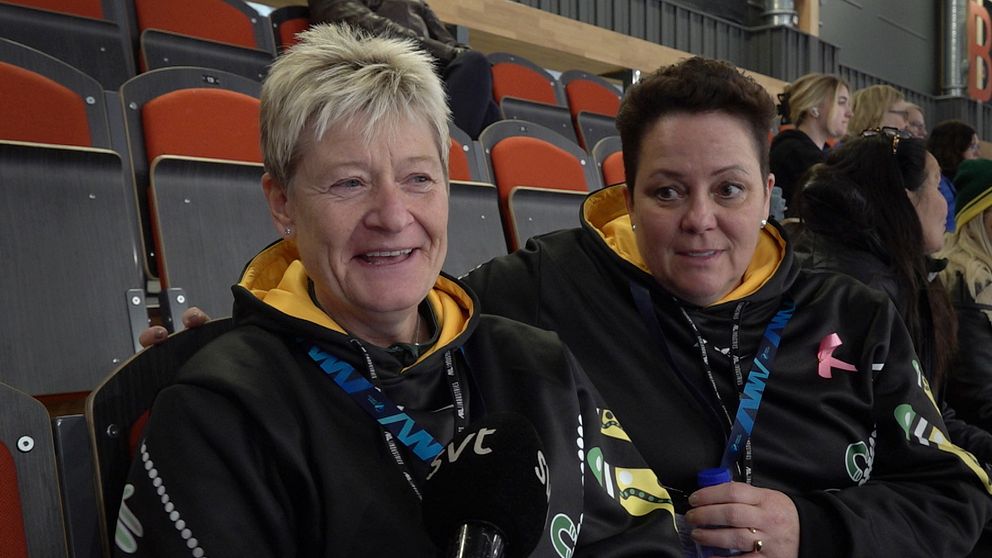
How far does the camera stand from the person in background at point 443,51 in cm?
297

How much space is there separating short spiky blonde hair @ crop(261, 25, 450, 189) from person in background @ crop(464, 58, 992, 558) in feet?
1.29

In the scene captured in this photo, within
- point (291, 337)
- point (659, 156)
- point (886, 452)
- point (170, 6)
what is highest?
point (170, 6)

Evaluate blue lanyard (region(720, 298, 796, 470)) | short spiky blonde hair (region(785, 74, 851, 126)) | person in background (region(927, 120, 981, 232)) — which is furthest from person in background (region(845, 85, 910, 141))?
blue lanyard (region(720, 298, 796, 470))

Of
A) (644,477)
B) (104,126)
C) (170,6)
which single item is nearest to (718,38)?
(170,6)

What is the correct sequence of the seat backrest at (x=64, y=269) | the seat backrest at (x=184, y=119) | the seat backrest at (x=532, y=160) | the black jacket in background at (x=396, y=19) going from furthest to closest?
1. the black jacket in background at (x=396, y=19)
2. the seat backrest at (x=532, y=160)
3. the seat backrest at (x=184, y=119)
4. the seat backrest at (x=64, y=269)

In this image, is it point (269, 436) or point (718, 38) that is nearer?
point (269, 436)

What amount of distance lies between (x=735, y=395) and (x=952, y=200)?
3.19 ft

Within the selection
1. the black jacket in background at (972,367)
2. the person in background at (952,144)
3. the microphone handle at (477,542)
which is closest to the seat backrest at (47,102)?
the microphone handle at (477,542)

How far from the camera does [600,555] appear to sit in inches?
37.9

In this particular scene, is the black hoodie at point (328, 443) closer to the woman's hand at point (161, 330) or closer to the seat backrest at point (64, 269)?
the woman's hand at point (161, 330)

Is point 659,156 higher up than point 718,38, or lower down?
lower down

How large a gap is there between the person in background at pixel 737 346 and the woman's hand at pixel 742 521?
0.07 metres

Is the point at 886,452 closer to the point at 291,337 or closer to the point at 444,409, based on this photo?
the point at 444,409

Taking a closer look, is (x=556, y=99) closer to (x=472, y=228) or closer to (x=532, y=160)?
(x=532, y=160)
